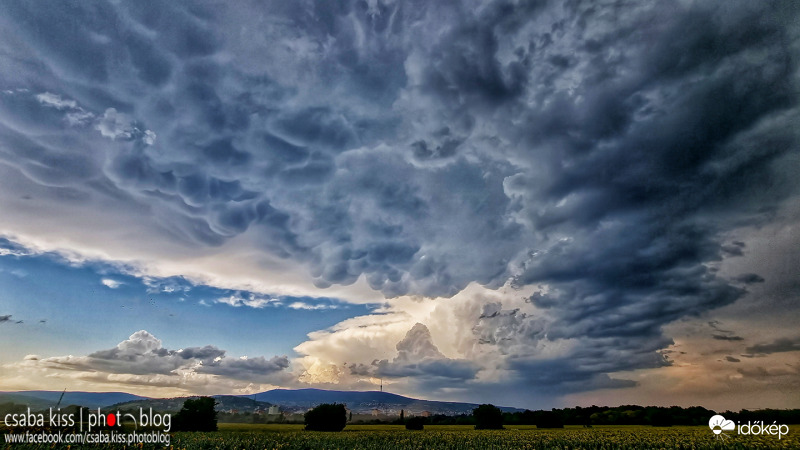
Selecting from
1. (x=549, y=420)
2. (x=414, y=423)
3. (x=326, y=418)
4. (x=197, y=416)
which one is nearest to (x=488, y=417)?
(x=414, y=423)

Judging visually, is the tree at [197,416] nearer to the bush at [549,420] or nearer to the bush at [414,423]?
the bush at [414,423]

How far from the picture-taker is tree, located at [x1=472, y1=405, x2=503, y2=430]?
114 m

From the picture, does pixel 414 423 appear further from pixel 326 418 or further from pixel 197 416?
pixel 197 416

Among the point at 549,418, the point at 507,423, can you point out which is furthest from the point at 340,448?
the point at 507,423

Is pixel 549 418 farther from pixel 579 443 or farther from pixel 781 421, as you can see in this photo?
pixel 579 443

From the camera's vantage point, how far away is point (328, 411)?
3893 inches

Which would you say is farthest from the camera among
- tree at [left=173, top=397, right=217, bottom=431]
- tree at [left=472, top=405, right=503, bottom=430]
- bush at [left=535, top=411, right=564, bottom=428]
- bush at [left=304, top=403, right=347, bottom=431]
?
bush at [left=535, top=411, right=564, bottom=428]

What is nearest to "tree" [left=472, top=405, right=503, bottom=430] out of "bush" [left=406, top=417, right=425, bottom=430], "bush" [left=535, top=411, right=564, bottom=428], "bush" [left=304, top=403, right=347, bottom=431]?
"bush" [left=406, top=417, right=425, bottom=430]

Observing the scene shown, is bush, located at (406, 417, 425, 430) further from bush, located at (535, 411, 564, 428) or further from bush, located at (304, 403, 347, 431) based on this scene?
bush, located at (535, 411, 564, 428)

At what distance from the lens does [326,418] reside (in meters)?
98.0

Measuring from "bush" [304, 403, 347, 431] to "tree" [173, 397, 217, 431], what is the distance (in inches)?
908

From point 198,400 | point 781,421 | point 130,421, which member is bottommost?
point 781,421

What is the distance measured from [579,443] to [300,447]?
114 feet

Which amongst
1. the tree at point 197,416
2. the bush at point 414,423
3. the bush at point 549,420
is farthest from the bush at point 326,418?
the bush at point 549,420
